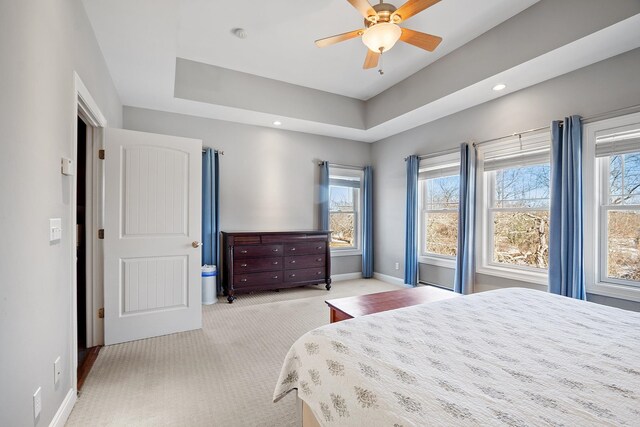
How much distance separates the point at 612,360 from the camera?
1081 mm

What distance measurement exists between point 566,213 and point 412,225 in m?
2.07

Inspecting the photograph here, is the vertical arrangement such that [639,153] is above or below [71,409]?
above

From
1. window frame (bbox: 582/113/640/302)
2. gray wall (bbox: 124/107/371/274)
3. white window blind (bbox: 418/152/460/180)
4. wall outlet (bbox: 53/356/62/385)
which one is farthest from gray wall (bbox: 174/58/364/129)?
wall outlet (bbox: 53/356/62/385)

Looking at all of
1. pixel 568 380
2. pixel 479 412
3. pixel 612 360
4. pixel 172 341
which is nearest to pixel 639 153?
pixel 612 360

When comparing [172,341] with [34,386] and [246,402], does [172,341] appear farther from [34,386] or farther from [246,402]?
[34,386]

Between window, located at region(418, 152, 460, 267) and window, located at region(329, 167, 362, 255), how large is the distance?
126cm

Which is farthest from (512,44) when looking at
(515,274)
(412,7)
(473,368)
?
(473,368)

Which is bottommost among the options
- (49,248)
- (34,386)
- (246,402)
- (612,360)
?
(246,402)

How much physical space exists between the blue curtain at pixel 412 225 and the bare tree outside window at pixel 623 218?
227 centimetres

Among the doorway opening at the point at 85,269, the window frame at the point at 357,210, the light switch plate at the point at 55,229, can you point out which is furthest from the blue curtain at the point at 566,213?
the doorway opening at the point at 85,269

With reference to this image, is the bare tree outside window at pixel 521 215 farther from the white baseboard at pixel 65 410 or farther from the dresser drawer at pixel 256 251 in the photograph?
the white baseboard at pixel 65 410

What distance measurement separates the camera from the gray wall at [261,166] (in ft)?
14.4

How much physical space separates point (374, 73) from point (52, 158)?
3689 millimetres

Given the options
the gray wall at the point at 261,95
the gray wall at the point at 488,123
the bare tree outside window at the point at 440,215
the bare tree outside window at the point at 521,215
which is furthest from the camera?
the bare tree outside window at the point at 440,215
